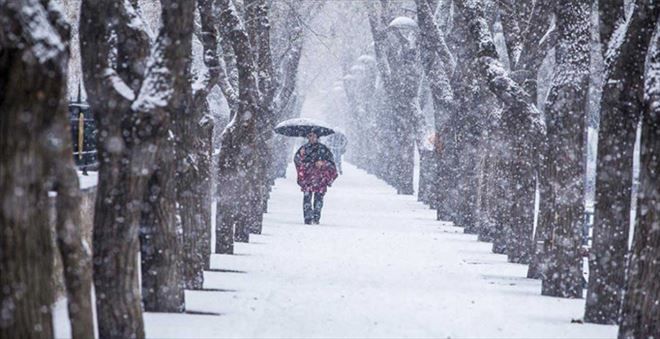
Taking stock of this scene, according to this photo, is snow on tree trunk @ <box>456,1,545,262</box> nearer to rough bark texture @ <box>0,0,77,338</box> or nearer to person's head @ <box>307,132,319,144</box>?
person's head @ <box>307,132,319,144</box>

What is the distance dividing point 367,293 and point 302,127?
19590mm

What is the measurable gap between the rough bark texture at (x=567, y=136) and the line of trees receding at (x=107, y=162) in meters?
3.65

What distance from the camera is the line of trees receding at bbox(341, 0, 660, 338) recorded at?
34.0 ft

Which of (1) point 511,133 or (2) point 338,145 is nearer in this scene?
(1) point 511,133

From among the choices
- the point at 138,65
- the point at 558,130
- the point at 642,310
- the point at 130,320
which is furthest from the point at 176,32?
the point at 558,130

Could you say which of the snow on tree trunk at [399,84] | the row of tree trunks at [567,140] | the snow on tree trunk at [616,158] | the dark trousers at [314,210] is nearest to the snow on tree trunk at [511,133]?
the row of tree trunks at [567,140]

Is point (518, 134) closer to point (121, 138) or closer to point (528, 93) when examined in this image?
point (528, 93)

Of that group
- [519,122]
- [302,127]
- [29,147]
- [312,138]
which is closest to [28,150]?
[29,147]

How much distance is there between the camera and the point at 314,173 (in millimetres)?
27062

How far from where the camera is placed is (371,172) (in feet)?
217

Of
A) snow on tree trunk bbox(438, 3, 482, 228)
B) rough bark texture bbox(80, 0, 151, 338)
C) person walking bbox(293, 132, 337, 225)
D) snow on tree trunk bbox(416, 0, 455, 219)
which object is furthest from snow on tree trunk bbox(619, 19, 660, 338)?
snow on tree trunk bbox(416, 0, 455, 219)

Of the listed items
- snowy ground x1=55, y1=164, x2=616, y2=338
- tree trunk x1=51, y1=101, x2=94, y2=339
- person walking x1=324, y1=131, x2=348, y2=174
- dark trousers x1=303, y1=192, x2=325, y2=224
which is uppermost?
person walking x1=324, y1=131, x2=348, y2=174

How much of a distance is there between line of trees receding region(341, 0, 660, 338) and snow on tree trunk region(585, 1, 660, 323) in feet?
0.04

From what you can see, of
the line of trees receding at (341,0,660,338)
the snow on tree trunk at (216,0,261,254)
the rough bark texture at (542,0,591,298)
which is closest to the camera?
the line of trees receding at (341,0,660,338)
